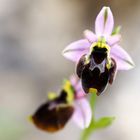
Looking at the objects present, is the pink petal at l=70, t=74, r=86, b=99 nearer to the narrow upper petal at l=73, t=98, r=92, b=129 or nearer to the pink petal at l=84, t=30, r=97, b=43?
the narrow upper petal at l=73, t=98, r=92, b=129

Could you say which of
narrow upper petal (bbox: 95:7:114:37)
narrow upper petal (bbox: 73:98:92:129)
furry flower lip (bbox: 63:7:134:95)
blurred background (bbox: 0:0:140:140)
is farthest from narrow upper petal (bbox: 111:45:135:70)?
blurred background (bbox: 0:0:140:140)

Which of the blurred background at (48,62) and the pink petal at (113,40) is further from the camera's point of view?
the blurred background at (48,62)

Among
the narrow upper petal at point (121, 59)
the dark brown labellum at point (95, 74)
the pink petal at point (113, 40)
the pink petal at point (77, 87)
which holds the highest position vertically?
the pink petal at point (77, 87)

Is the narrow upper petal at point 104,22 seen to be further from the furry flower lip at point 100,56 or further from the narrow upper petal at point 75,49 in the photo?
the narrow upper petal at point 75,49

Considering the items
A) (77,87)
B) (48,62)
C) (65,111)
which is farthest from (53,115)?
(48,62)

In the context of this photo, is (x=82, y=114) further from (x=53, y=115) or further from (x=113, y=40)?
(x=113, y=40)

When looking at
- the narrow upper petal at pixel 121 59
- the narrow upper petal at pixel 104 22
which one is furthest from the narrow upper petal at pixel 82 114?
the narrow upper petal at pixel 104 22

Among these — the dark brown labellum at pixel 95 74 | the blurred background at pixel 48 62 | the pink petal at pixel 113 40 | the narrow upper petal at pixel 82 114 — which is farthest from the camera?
the blurred background at pixel 48 62

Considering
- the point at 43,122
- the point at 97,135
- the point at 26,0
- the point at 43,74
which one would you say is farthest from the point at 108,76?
the point at 26,0
